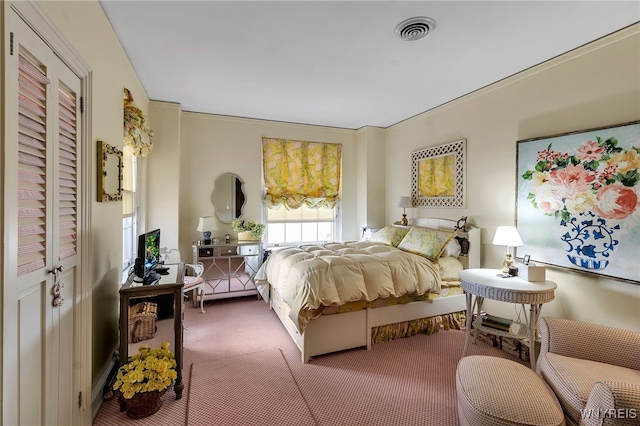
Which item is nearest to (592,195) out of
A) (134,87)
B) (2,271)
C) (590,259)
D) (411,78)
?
(590,259)

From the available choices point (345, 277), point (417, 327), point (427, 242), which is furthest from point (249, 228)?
point (417, 327)

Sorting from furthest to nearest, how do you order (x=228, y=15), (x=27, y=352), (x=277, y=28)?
(x=277, y=28) < (x=228, y=15) < (x=27, y=352)

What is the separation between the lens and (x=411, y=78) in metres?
2.93

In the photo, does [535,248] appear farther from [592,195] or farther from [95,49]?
[95,49]

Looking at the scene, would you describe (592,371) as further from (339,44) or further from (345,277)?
(339,44)

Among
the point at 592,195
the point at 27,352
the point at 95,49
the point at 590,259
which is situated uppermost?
the point at 95,49

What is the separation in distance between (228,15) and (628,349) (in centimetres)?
328

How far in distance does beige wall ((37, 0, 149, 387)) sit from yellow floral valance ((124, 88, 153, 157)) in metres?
0.16

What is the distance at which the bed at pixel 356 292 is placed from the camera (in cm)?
245

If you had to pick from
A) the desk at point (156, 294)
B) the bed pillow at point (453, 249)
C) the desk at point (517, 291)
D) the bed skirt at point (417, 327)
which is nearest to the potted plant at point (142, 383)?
the desk at point (156, 294)

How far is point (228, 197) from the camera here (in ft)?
14.1

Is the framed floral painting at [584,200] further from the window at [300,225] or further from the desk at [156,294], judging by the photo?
the desk at [156,294]

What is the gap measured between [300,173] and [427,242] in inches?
93.1

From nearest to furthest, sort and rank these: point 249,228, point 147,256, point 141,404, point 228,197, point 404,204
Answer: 1. point 141,404
2. point 147,256
3. point 249,228
4. point 404,204
5. point 228,197
